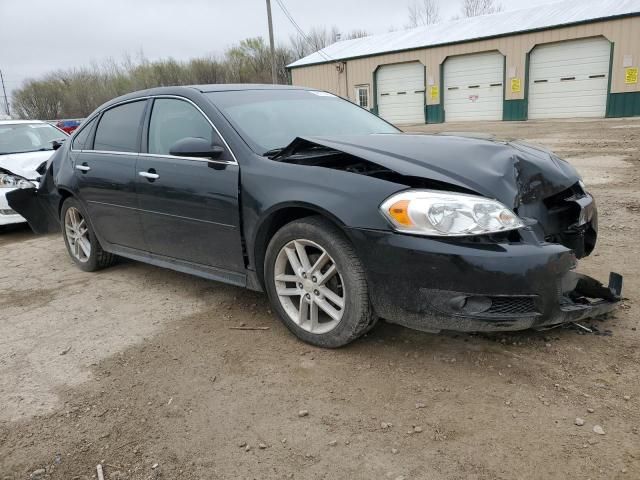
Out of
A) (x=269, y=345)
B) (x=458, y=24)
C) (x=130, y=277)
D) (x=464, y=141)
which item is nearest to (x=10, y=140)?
(x=130, y=277)

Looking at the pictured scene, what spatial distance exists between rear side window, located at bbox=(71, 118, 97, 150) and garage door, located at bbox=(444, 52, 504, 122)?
22508 millimetres

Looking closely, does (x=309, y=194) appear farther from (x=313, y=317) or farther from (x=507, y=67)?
(x=507, y=67)

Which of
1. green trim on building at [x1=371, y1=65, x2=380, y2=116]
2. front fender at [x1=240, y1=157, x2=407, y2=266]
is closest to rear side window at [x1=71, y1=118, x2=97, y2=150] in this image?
front fender at [x1=240, y1=157, x2=407, y2=266]

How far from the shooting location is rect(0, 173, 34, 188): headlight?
22.3 ft

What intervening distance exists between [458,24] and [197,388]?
28739 millimetres

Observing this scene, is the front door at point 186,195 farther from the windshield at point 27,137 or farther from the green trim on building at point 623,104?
the green trim on building at point 623,104

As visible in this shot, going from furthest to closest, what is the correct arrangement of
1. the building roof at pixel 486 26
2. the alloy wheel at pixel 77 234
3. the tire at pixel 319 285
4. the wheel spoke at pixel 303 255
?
the building roof at pixel 486 26, the alloy wheel at pixel 77 234, the wheel spoke at pixel 303 255, the tire at pixel 319 285

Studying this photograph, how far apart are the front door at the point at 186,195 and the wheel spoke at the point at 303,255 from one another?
0.51 m

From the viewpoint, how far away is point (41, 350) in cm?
345

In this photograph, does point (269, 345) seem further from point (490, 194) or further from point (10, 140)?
point (10, 140)

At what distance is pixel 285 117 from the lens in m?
3.84

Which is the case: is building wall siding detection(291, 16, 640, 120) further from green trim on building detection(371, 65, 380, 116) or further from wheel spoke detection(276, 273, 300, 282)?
wheel spoke detection(276, 273, 300, 282)

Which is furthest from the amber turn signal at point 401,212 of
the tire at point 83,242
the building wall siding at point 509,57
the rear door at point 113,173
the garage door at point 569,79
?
the garage door at point 569,79

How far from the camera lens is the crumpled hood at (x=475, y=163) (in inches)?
108
